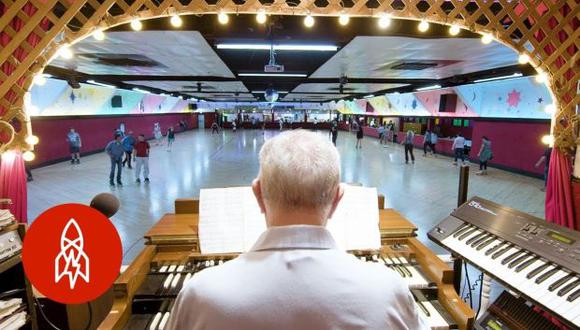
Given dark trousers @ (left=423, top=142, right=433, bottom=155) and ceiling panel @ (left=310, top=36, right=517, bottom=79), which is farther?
dark trousers @ (left=423, top=142, right=433, bottom=155)

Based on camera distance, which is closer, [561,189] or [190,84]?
[561,189]

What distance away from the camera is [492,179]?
1002 centimetres

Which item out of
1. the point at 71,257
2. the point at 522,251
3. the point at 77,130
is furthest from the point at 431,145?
the point at 71,257

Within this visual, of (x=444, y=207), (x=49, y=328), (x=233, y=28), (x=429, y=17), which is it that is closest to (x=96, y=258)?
(x=49, y=328)

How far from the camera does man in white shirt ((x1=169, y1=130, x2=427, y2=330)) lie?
684mm

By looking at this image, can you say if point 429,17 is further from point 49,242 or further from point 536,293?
point 49,242

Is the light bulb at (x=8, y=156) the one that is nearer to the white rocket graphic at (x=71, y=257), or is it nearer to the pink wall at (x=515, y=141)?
the white rocket graphic at (x=71, y=257)

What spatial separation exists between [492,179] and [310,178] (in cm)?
1132

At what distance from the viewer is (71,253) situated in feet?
4.81

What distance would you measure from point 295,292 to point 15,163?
2.87 meters

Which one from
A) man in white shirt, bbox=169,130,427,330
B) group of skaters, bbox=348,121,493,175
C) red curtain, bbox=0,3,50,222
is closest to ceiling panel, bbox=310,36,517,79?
group of skaters, bbox=348,121,493,175

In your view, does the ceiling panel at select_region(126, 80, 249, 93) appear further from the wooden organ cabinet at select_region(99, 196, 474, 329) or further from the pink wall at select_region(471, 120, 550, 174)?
the wooden organ cabinet at select_region(99, 196, 474, 329)

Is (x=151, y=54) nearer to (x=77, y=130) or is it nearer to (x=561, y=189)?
(x=561, y=189)

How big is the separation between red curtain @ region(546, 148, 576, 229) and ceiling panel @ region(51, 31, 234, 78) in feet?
16.4
